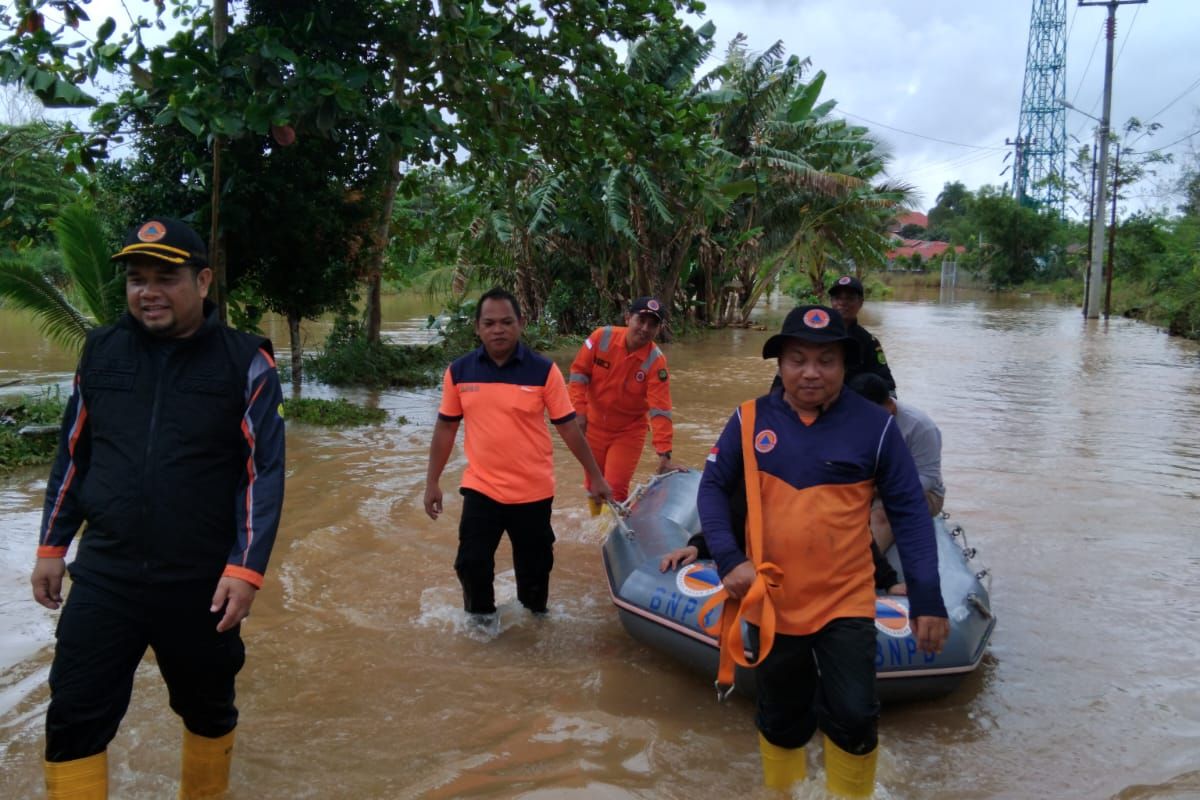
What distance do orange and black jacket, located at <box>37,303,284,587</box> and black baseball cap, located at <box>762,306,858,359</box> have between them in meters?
1.57

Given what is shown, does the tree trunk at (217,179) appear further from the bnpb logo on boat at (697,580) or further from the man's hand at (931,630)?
the man's hand at (931,630)

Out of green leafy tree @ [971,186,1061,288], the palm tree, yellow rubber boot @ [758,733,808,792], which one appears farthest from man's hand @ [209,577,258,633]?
green leafy tree @ [971,186,1061,288]

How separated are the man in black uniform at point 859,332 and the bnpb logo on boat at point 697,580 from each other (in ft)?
4.66

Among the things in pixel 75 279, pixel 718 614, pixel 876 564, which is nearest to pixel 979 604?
pixel 876 564

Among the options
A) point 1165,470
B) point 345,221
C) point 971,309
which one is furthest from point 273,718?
point 971,309

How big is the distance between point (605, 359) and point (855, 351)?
10.5 feet

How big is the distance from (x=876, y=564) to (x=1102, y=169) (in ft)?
101

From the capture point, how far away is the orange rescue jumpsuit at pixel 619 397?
237 inches

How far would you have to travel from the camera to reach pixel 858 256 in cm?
2648

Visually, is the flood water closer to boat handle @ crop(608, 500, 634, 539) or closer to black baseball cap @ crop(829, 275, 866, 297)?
boat handle @ crop(608, 500, 634, 539)

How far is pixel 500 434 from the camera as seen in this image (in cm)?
430

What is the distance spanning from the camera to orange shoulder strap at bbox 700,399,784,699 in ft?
9.22

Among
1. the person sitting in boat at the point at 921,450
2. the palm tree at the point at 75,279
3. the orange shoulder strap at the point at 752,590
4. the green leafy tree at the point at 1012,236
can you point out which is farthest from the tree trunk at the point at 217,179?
the green leafy tree at the point at 1012,236

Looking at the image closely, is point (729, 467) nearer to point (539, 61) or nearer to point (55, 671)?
point (55, 671)
